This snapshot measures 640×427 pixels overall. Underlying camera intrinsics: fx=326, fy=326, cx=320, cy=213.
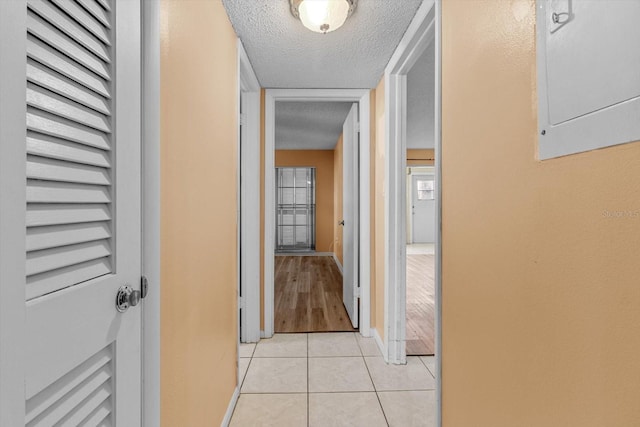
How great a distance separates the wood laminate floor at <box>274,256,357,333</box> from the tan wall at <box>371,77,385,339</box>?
0.45 metres

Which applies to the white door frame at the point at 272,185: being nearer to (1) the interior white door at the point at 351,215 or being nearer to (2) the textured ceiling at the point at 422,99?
(1) the interior white door at the point at 351,215

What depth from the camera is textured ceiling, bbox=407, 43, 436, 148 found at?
9.57ft

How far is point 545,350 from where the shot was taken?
0.75 meters

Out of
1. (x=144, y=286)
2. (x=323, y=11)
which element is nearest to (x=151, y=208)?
(x=144, y=286)

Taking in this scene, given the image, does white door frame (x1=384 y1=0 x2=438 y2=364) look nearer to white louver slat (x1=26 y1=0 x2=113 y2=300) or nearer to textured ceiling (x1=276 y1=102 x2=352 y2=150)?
textured ceiling (x1=276 y1=102 x2=352 y2=150)

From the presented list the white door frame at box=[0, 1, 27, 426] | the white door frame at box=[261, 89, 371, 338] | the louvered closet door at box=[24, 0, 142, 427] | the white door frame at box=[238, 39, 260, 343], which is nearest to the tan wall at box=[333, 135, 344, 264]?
the white door frame at box=[261, 89, 371, 338]

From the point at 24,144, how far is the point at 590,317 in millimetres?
1056

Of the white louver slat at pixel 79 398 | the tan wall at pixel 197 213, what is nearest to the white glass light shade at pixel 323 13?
the tan wall at pixel 197 213

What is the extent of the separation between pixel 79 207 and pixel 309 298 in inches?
142

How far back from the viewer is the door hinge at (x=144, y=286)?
917 millimetres

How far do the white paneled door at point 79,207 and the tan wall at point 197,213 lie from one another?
0.49 ft

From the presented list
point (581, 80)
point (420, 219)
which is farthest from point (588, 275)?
point (420, 219)

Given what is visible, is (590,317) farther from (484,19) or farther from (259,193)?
(259,193)

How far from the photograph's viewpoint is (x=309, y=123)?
4973 mm
